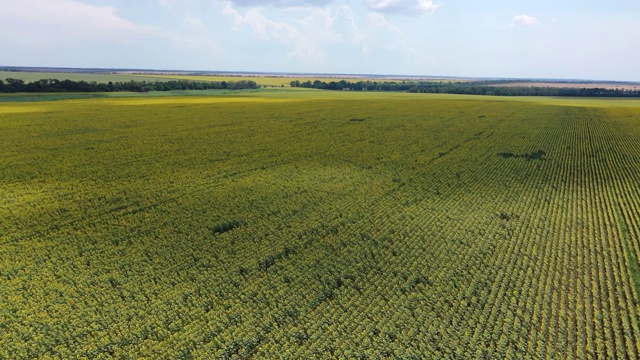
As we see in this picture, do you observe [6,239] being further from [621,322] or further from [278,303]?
[621,322]

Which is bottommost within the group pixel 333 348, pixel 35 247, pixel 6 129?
pixel 333 348

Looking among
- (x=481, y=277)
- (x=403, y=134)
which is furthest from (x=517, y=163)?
(x=481, y=277)

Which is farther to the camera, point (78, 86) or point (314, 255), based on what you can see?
point (78, 86)

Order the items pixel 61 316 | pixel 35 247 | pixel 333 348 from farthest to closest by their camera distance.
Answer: pixel 35 247 → pixel 61 316 → pixel 333 348

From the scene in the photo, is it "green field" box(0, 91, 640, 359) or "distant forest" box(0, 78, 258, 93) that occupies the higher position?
"distant forest" box(0, 78, 258, 93)

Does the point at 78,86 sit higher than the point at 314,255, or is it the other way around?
the point at 78,86

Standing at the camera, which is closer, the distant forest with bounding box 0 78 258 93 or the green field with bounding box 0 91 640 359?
the green field with bounding box 0 91 640 359

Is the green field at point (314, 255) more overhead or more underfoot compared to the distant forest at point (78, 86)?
more underfoot

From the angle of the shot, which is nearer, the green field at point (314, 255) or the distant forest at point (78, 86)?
the green field at point (314, 255)
